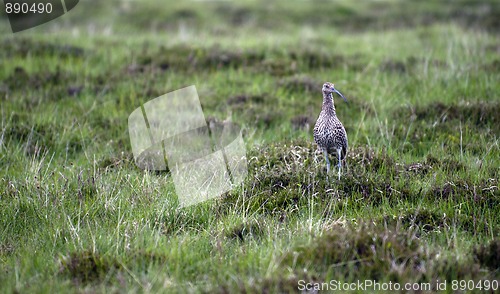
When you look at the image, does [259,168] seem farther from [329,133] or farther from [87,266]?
[87,266]

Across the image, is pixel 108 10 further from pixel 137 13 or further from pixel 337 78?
pixel 337 78

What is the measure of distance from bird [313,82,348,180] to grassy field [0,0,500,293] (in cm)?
27

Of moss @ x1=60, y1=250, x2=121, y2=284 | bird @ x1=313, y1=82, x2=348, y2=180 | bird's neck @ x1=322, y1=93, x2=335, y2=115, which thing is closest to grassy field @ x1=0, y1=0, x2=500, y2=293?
moss @ x1=60, y1=250, x2=121, y2=284

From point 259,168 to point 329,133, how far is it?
1.01 m

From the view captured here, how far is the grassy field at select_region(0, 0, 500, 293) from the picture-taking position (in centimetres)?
414

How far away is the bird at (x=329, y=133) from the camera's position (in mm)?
A: 5559

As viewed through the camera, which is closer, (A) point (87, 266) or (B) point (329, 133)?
(A) point (87, 266)

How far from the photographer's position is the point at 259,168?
6094 mm

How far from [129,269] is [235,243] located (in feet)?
3.35

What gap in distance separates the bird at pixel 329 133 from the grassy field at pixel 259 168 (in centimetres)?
27

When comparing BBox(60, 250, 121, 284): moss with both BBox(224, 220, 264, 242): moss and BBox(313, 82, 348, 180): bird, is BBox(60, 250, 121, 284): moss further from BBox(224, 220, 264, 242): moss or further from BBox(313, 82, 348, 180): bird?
BBox(313, 82, 348, 180): bird

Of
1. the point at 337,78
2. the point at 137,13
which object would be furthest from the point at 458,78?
the point at 137,13

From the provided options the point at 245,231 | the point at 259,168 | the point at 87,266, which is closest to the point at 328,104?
the point at 259,168

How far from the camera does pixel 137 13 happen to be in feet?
57.8
